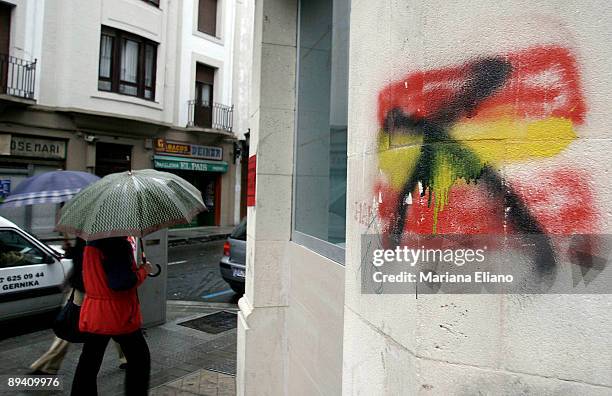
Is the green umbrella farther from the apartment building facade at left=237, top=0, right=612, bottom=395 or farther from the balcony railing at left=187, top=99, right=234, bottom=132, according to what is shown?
the balcony railing at left=187, top=99, right=234, bottom=132

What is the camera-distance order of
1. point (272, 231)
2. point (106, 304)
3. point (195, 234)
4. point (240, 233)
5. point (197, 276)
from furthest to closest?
point (195, 234) → point (197, 276) → point (240, 233) → point (272, 231) → point (106, 304)

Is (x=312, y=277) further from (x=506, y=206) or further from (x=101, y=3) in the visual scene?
(x=101, y=3)

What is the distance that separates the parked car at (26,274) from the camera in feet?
19.0

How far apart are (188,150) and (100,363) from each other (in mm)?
17040

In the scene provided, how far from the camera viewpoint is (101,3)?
15.5 metres

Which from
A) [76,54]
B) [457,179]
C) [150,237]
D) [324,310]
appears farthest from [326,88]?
[76,54]

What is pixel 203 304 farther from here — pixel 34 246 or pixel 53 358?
pixel 53 358

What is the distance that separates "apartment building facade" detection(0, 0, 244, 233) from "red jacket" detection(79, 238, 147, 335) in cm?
1263

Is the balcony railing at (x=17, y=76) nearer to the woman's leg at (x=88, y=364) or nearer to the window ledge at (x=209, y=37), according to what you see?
the window ledge at (x=209, y=37)

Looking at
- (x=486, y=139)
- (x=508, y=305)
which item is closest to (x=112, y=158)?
(x=486, y=139)

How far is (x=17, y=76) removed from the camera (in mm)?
13805

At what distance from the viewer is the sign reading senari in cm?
1876

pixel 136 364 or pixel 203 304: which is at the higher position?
pixel 136 364

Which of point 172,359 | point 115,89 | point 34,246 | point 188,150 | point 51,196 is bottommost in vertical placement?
point 172,359
